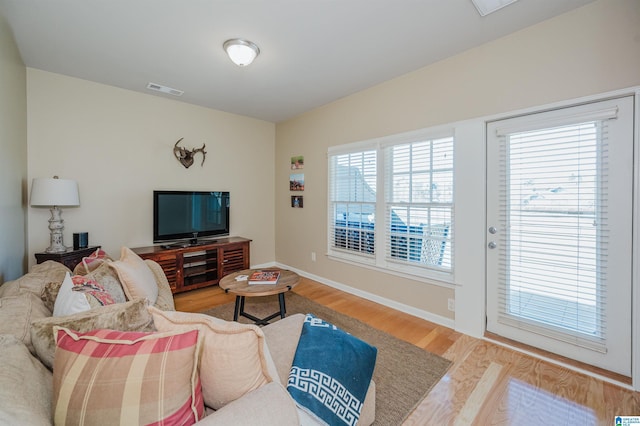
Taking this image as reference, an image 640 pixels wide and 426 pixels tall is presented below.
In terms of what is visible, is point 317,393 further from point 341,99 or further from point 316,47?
point 341,99

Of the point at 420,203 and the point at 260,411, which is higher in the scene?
the point at 420,203

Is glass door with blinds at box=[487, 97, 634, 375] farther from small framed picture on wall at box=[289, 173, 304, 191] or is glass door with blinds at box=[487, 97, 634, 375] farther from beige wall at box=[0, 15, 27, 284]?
beige wall at box=[0, 15, 27, 284]

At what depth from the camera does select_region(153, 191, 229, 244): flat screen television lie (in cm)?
369

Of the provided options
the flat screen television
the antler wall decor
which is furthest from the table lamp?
the antler wall decor

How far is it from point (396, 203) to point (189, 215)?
115 inches

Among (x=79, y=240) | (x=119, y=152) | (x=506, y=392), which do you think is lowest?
(x=506, y=392)

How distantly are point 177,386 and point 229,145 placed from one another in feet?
13.7


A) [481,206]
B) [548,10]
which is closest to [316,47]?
[548,10]

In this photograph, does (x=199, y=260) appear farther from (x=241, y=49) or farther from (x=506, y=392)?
(x=506, y=392)

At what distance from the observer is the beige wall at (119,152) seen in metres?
3.04

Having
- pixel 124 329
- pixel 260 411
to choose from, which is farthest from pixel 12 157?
pixel 260 411

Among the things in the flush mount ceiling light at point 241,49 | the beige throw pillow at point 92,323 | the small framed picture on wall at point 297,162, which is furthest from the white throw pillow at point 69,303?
the small framed picture on wall at point 297,162

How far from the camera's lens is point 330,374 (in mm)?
1187

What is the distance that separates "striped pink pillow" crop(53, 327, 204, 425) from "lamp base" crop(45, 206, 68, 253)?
2.70 meters
